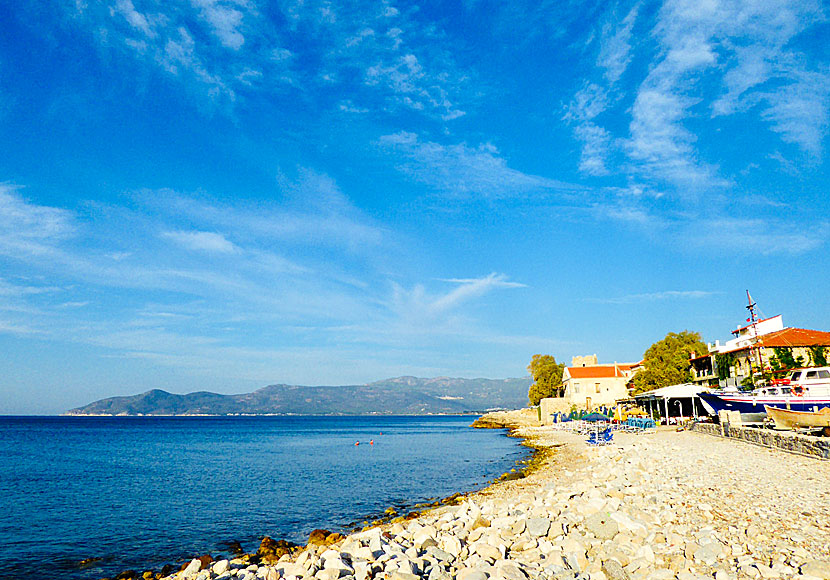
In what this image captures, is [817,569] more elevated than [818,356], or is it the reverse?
[818,356]

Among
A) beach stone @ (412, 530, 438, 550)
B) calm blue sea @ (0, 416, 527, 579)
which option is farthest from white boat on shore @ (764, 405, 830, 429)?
beach stone @ (412, 530, 438, 550)

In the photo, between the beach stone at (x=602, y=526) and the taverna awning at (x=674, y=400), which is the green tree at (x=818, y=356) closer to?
the taverna awning at (x=674, y=400)

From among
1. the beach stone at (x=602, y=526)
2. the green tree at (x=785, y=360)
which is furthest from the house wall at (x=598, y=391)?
the beach stone at (x=602, y=526)

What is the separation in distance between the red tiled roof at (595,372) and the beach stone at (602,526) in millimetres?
66461

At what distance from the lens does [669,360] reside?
56.5 meters

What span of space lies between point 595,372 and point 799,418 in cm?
5326

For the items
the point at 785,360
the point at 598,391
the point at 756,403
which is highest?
the point at 785,360

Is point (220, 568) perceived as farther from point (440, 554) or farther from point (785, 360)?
point (785, 360)

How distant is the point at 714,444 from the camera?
25203 millimetres

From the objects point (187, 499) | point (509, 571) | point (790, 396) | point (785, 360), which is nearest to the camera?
point (509, 571)

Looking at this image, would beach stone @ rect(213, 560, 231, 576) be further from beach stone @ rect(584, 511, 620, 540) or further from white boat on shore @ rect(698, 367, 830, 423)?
white boat on shore @ rect(698, 367, 830, 423)

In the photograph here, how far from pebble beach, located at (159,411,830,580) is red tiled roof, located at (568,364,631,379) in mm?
60315

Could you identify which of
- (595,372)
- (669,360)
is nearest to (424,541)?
(669,360)

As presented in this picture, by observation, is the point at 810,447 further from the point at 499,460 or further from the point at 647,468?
the point at 499,460
